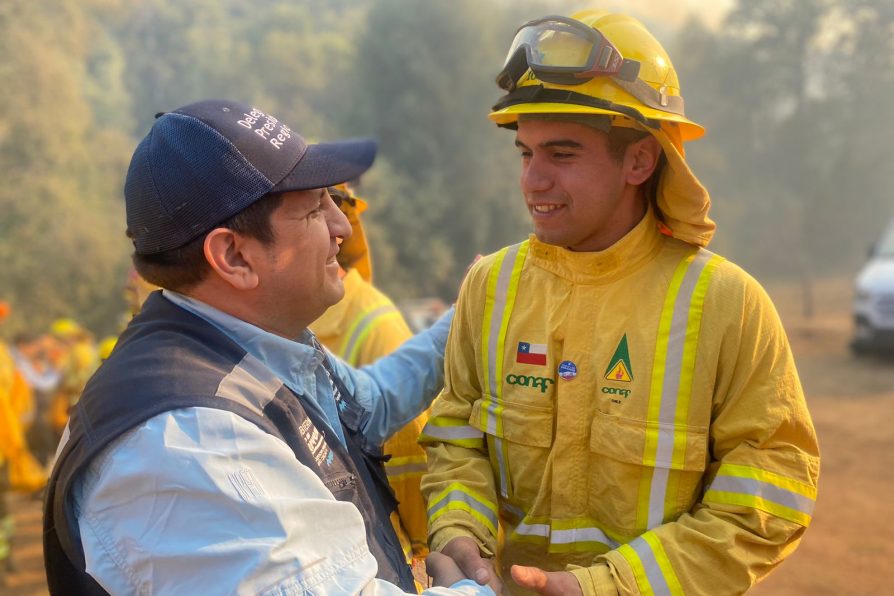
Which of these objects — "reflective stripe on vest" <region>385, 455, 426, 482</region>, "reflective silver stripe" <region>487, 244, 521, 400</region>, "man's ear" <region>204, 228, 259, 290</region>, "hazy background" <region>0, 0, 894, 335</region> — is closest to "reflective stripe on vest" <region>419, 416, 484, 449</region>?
"reflective silver stripe" <region>487, 244, 521, 400</region>

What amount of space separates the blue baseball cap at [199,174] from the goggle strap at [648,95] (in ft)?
2.99

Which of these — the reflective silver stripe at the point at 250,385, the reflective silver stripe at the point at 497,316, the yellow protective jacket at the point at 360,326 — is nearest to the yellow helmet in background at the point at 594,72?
the reflective silver stripe at the point at 497,316

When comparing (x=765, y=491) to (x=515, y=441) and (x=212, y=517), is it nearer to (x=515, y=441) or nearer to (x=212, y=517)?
(x=515, y=441)

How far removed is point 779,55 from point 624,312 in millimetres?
27573

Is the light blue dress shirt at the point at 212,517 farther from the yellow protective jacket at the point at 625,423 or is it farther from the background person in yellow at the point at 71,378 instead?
the background person in yellow at the point at 71,378

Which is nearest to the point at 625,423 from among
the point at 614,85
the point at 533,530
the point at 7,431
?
the point at 533,530

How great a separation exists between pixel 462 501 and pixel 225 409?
913 mm

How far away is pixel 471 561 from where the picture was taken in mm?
2098

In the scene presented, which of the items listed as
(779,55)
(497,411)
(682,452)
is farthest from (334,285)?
(779,55)

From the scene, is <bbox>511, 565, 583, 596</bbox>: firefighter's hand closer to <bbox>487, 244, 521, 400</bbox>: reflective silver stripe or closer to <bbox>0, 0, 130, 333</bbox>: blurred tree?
<bbox>487, 244, 521, 400</bbox>: reflective silver stripe

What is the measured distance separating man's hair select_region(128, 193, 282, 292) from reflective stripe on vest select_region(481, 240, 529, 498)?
0.81 meters

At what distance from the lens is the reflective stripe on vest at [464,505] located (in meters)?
2.30

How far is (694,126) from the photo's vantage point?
2367 mm

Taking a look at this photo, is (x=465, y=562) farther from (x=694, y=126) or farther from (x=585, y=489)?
(x=694, y=126)
